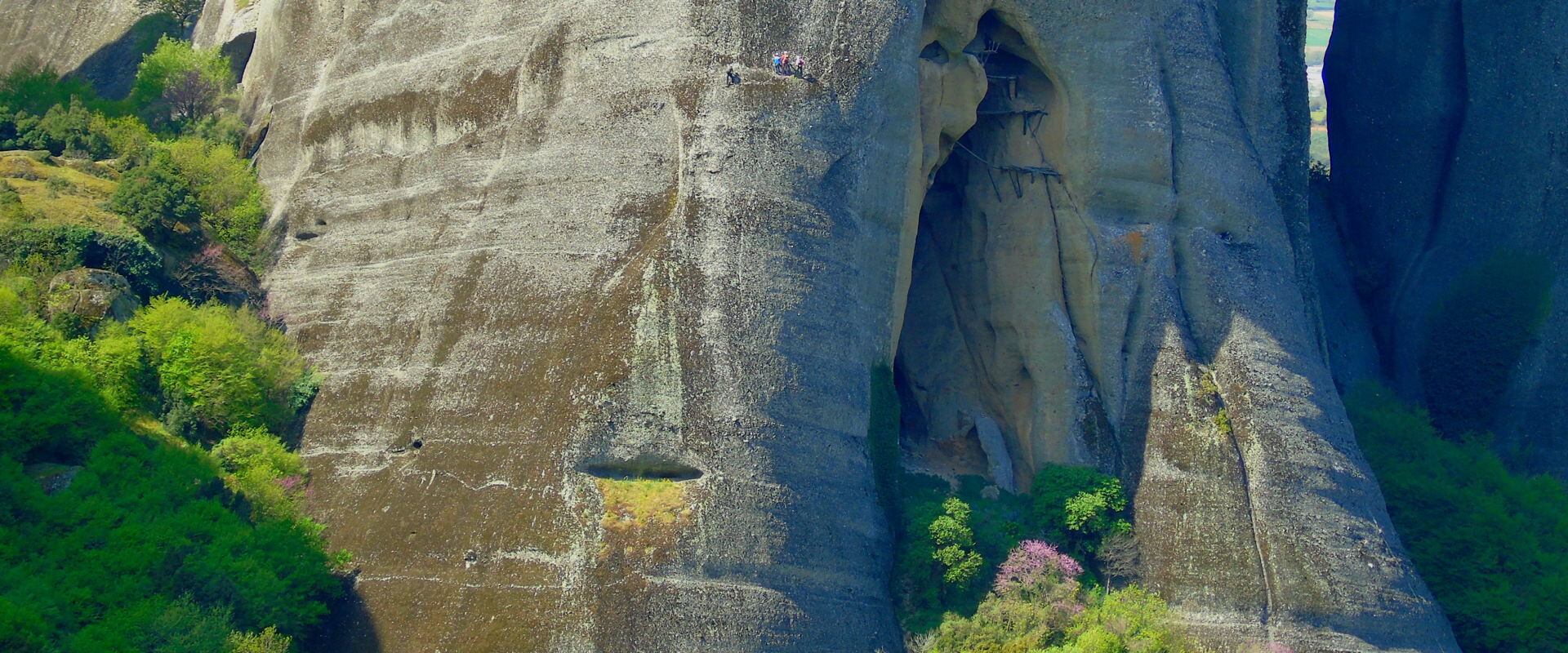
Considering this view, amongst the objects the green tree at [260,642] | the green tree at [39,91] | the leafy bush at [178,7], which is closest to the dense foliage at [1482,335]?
the green tree at [260,642]

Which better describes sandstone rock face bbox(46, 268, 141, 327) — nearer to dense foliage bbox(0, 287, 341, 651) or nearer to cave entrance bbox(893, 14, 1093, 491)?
dense foliage bbox(0, 287, 341, 651)

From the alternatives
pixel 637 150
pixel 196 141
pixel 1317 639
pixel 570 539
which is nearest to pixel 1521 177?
pixel 1317 639

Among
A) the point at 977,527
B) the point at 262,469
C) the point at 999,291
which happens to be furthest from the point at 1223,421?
the point at 262,469

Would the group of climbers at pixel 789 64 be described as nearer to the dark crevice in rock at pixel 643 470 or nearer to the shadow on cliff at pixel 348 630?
the dark crevice in rock at pixel 643 470

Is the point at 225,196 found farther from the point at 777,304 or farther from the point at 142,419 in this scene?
the point at 777,304

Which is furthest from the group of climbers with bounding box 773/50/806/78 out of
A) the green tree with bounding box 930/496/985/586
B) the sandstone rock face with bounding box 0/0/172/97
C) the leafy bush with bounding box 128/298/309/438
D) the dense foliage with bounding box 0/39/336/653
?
the sandstone rock face with bounding box 0/0/172/97

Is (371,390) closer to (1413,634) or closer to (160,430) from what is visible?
(160,430)

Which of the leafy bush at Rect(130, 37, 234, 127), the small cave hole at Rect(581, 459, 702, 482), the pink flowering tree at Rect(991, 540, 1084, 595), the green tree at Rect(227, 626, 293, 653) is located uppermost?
the leafy bush at Rect(130, 37, 234, 127)
